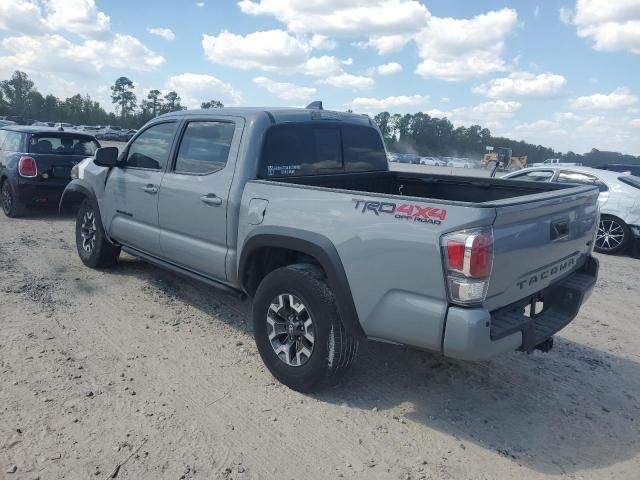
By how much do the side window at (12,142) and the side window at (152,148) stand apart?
4960mm

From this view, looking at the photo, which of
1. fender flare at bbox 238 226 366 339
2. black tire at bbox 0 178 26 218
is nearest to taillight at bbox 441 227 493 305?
fender flare at bbox 238 226 366 339

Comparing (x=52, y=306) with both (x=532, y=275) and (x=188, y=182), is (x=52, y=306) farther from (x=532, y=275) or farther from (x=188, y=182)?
(x=532, y=275)

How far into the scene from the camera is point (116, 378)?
3.69m

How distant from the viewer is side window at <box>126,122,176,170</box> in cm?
487

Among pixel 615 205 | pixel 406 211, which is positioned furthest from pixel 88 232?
pixel 615 205

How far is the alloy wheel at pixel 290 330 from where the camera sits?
3.54 m

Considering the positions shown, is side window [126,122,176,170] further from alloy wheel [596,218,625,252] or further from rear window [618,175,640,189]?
rear window [618,175,640,189]

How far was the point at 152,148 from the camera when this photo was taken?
5094 millimetres

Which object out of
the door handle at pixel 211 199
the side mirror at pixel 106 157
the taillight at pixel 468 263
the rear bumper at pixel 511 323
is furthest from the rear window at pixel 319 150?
the side mirror at pixel 106 157

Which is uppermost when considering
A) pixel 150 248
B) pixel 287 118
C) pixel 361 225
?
pixel 287 118

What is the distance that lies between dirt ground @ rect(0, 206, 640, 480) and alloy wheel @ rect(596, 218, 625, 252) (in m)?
4.12

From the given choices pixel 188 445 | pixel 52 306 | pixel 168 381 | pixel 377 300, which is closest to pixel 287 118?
pixel 377 300

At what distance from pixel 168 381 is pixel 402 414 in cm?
164

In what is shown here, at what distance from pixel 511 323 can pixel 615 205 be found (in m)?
6.99
